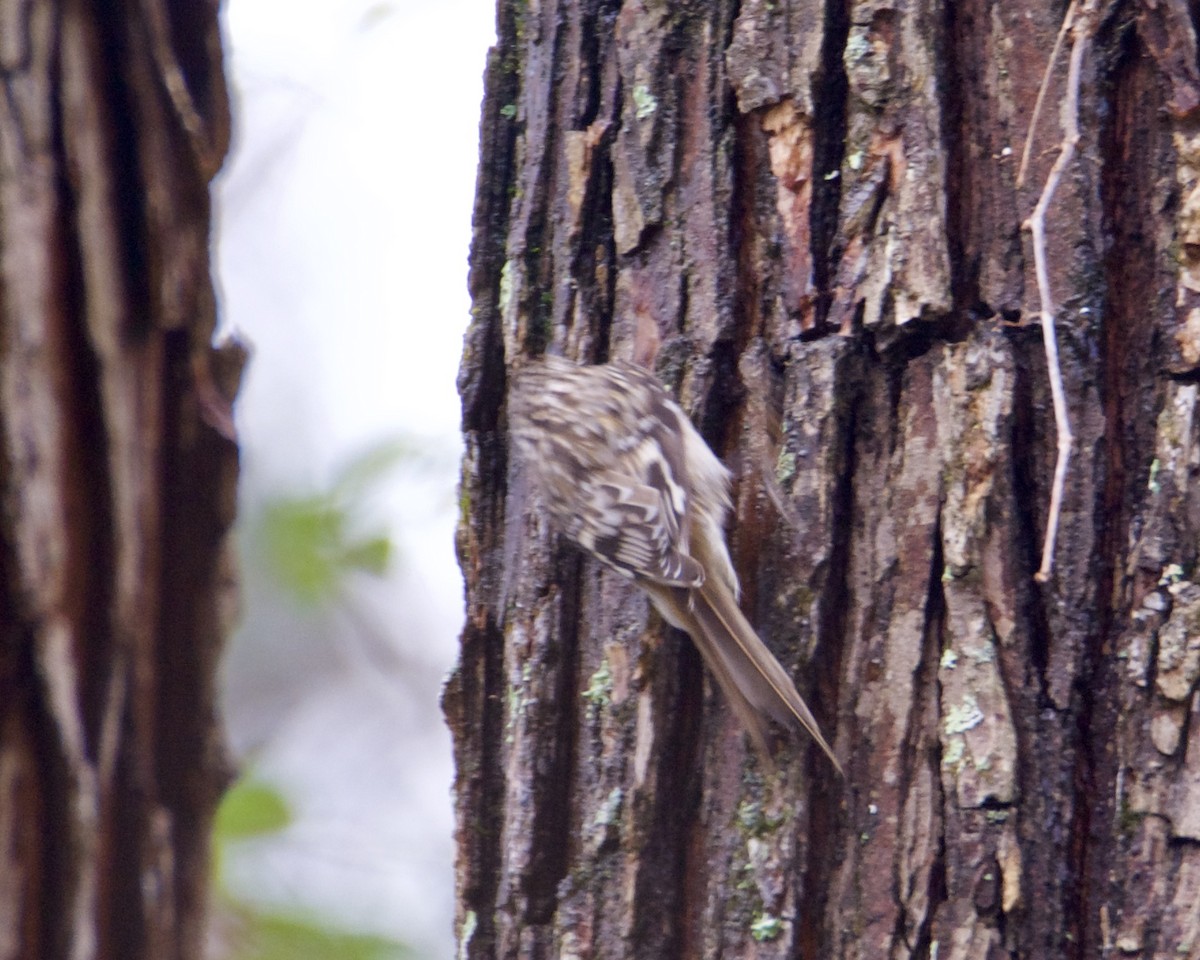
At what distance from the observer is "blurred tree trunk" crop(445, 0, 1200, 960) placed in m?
1.54

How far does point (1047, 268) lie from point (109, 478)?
1.18 meters

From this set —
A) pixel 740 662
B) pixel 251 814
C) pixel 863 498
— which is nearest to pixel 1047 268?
pixel 863 498

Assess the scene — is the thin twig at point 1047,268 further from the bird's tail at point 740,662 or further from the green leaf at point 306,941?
the green leaf at point 306,941

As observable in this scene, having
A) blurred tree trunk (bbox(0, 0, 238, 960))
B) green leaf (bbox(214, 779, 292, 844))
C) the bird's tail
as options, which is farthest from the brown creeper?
green leaf (bbox(214, 779, 292, 844))

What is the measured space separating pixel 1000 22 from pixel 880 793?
102 cm

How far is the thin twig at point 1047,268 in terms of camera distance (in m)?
1.58

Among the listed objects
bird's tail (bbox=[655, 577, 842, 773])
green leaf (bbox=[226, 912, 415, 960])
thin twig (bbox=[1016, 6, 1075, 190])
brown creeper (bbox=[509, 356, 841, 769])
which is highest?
thin twig (bbox=[1016, 6, 1075, 190])

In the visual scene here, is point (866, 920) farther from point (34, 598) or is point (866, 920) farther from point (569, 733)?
point (34, 598)

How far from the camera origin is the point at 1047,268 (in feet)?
5.40

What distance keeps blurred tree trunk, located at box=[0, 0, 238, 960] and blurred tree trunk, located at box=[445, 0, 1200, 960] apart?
0.48 meters

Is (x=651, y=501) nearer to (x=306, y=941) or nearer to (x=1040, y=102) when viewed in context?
(x=1040, y=102)

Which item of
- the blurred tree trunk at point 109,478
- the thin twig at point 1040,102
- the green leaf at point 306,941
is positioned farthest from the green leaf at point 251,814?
the thin twig at point 1040,102

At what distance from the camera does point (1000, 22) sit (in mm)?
1732

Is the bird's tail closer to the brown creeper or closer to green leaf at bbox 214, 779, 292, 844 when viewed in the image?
→ the brown creeper
